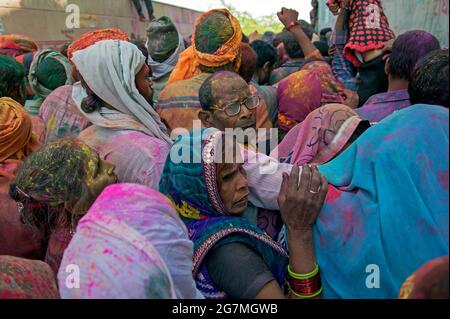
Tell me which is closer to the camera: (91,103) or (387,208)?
(387,208)

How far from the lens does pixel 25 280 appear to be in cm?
141

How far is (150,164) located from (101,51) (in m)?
0.86

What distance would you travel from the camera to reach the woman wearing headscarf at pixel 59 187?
69.7 inches

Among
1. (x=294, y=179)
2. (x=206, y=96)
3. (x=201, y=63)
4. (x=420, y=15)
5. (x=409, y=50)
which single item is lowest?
(x=294, y=179)

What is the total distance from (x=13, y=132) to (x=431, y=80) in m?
2.16

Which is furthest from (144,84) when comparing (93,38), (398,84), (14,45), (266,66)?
(14,45)

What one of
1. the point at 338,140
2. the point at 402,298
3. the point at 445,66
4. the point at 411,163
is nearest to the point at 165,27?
the point at 338,140

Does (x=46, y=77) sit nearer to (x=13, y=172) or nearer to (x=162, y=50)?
(x=162, y=50)

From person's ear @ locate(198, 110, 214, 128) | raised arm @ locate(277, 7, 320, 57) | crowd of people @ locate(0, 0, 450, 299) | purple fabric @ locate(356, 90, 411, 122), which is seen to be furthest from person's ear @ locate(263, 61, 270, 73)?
person's ear @ locate(198, 110, 214, 128)

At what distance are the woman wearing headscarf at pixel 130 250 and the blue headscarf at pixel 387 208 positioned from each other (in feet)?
1.83

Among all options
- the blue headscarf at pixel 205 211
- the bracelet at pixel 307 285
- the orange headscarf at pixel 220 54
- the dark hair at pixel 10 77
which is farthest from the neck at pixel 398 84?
the dark hair at pixel 10 77

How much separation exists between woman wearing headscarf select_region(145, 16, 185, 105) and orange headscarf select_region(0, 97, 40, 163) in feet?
5.02

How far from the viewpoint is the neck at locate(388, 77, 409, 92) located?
284cm
